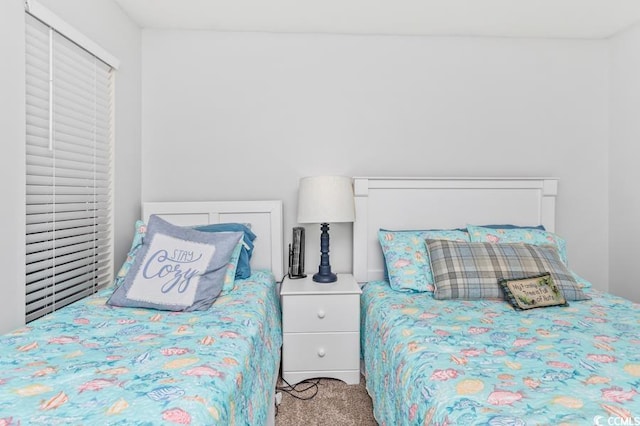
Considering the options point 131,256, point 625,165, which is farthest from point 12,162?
point 625,165

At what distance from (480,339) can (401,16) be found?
2.01 metres

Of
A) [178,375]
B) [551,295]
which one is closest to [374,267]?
[551,295]

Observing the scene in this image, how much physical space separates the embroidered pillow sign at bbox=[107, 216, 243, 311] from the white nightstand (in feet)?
1.58

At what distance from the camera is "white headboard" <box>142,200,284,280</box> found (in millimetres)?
2508

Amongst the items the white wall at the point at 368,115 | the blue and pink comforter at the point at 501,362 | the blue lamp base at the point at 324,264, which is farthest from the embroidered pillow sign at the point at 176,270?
the blue and pink comforter at the point at 501,362

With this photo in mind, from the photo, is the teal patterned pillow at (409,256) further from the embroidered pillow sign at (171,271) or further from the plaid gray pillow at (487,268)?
the embroidered pillow sign at (171,271)

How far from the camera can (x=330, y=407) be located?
6.39ft

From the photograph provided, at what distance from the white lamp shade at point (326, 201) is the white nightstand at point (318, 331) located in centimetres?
45

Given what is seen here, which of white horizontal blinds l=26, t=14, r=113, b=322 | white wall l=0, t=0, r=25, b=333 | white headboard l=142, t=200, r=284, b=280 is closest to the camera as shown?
white wall l=0, t=0, r=25, b=333

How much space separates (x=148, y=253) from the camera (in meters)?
1.86

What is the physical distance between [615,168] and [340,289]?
7.23ft

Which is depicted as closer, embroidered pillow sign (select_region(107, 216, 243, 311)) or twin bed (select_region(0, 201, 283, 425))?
twin bed (select_region(0, 201, 283, 425))

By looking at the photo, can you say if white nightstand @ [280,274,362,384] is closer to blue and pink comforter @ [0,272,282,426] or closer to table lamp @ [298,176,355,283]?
table lamp @ [298,176,355,283]

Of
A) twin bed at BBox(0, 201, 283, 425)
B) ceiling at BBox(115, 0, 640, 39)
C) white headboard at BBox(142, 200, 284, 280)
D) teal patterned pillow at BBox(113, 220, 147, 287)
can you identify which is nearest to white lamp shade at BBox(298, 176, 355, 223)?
white headboard at BBox(142, 200, 284, 280)
